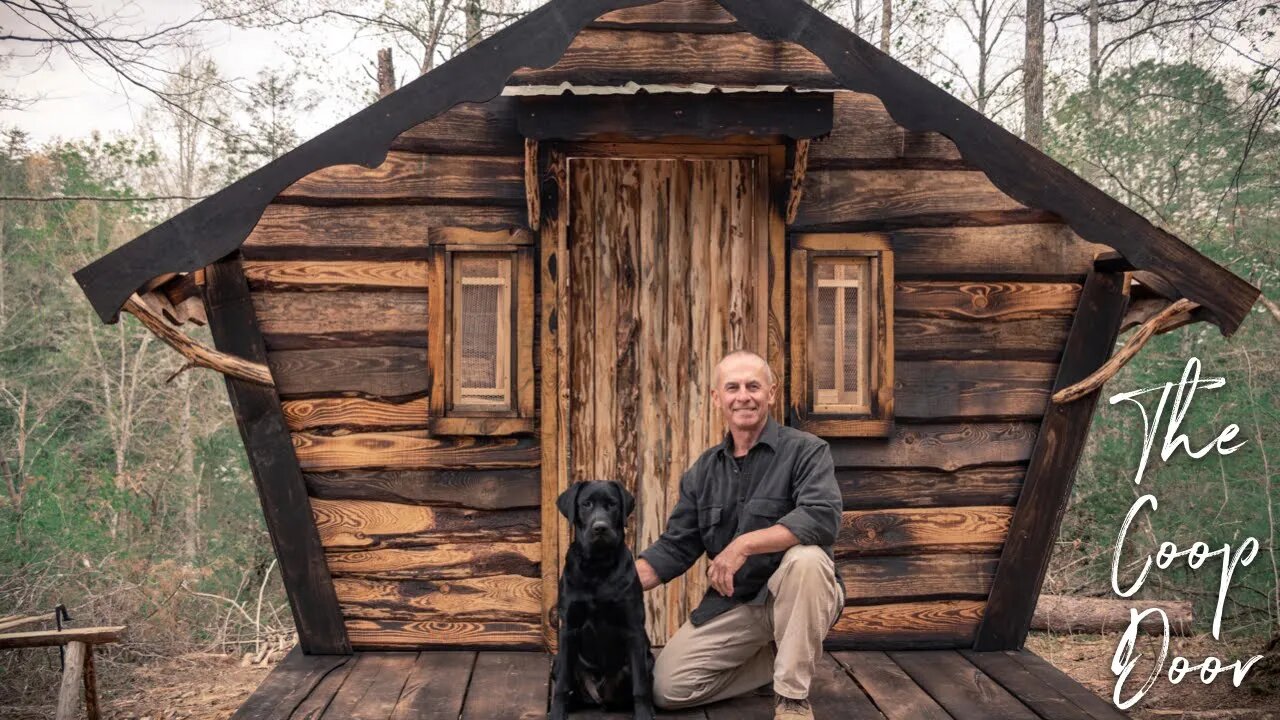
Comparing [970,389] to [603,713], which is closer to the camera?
[603,713]

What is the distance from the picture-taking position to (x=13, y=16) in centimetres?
729

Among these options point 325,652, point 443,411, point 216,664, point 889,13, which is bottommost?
point 216,664

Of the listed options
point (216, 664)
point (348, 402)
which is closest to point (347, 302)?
point (348, 402)

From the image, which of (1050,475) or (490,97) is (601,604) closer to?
(490,97)

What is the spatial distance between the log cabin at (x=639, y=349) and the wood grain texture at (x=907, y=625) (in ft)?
0.05

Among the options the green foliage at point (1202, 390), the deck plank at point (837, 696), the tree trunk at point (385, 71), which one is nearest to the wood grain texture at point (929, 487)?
the deck plank at point (837, 696)

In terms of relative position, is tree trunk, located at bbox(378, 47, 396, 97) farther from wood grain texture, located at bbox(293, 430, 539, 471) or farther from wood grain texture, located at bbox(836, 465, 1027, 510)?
wood grain texture, located at bbox(836, 465, 1027, 510)

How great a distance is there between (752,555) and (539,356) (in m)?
1.64

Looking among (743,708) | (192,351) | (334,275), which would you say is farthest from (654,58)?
(743,708)

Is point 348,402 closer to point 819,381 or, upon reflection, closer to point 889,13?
point 819,381

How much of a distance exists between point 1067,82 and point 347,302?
1130cm

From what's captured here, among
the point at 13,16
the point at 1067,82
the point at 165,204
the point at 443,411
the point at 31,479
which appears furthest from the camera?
the point at 165,204

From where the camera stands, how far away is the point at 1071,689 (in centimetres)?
431

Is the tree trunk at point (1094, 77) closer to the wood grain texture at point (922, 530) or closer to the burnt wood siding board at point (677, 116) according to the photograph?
the wood grain texture at point (922, 530)
